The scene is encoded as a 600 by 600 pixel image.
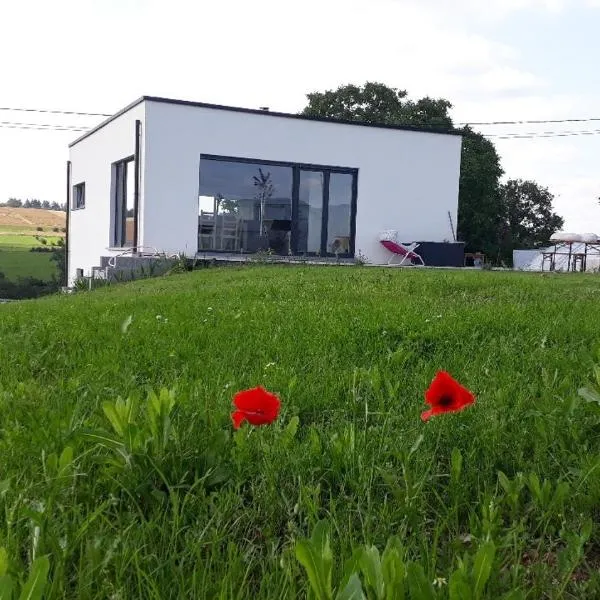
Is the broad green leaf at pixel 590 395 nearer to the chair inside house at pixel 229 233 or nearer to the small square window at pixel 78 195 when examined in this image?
the chair inside house at pixel 229 233

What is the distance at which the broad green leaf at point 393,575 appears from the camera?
1.11 metres

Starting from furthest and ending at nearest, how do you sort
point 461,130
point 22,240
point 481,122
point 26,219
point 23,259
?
point 26,219
point 22,240
point 23,259
point 481,122
point 461,130

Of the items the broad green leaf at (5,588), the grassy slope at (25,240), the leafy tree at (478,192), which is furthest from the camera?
the grassy slope at (25,240)

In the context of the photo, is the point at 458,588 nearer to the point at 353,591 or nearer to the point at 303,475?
the point at 353,591

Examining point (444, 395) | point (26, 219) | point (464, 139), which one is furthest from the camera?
point (26, 219)

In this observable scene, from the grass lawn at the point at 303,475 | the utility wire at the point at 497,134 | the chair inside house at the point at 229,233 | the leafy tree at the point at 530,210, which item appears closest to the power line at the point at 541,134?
the utility wire at the point at 497,134

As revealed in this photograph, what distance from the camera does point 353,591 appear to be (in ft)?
3.57

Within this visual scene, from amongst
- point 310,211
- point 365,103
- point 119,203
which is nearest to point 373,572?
point 310,211

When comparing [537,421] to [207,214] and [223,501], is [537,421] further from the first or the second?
[207,214]

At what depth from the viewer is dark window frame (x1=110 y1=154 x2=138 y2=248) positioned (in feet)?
50.3

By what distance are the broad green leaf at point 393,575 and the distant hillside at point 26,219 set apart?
3368 centimetres

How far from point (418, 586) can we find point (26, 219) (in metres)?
42.1

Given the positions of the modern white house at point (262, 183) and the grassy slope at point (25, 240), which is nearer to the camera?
the modern white house at point (262, 183)

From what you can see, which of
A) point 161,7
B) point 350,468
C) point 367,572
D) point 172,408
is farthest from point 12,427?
point 161,7
